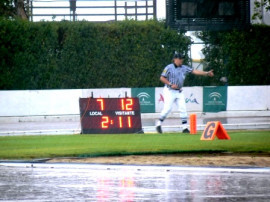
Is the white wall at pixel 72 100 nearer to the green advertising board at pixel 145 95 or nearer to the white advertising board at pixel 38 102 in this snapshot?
the white advertising board at pixel 38 102

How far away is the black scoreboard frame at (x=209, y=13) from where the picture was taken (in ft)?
91.9

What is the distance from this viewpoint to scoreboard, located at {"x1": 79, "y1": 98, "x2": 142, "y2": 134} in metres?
21.7

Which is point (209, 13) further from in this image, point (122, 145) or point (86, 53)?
point (86, 53)

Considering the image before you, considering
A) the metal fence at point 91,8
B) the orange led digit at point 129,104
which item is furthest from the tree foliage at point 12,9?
the orange led digit at point 129,104

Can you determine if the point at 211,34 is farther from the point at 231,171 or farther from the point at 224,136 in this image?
the point at 231,171

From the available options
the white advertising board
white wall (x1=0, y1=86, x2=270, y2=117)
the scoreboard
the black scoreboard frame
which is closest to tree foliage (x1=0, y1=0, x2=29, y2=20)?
the white advertising board

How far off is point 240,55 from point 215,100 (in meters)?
4.42

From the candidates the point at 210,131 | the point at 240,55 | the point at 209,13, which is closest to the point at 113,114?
the point at 210,131

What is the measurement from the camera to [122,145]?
59.5 feet

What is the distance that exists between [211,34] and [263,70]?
309 centimetres

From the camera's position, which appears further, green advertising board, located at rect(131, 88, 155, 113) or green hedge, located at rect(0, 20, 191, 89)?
green hedge, located at rect(0, 20, 191, 89)

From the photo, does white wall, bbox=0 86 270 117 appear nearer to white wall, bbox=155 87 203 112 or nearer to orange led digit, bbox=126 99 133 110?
white wall, bbox=155 87 203 112

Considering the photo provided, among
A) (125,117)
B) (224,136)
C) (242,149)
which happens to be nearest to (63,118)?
(125,117)

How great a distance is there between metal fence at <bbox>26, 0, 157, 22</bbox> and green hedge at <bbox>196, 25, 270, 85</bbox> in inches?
289
